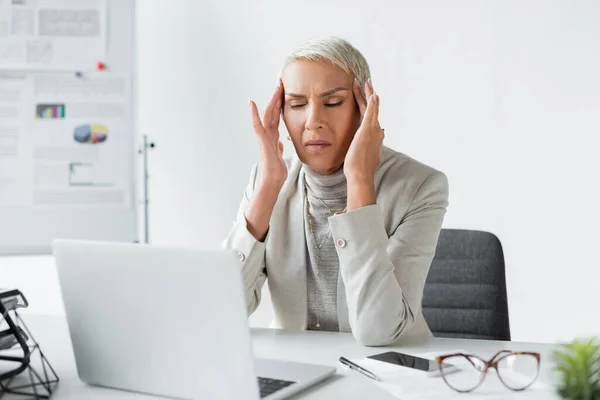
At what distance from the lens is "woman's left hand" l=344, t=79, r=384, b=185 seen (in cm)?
154

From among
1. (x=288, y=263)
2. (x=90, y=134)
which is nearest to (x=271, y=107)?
(x=288, y=263)

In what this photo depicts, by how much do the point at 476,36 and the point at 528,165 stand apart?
529mm

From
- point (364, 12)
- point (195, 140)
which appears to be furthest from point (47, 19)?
point (364, 12)

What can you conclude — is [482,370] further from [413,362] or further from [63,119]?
[63,119]

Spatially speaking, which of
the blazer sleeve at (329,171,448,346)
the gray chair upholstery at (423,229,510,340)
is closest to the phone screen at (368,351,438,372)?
the blazer sleeve at (329,171,448,346)

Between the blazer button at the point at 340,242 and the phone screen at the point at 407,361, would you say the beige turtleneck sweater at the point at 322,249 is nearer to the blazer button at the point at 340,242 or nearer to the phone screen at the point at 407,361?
the blazer button at the point at 340,242

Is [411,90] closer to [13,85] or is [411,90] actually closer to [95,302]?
[13,85]

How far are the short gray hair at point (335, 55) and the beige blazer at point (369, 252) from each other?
0.22 meters

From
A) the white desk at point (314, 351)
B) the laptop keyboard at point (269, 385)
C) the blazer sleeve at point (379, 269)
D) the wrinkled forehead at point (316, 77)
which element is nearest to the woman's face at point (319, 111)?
the wrinkled forehead at point (316, 77)

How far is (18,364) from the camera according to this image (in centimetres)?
112

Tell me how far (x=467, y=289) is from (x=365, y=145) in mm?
481

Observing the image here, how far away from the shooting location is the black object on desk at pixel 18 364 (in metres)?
1.04

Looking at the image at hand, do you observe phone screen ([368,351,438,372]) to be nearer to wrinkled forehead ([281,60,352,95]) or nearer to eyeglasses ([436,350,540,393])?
eyeglasses ([436,350,540,393])

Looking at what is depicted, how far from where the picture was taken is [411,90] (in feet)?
9.70
